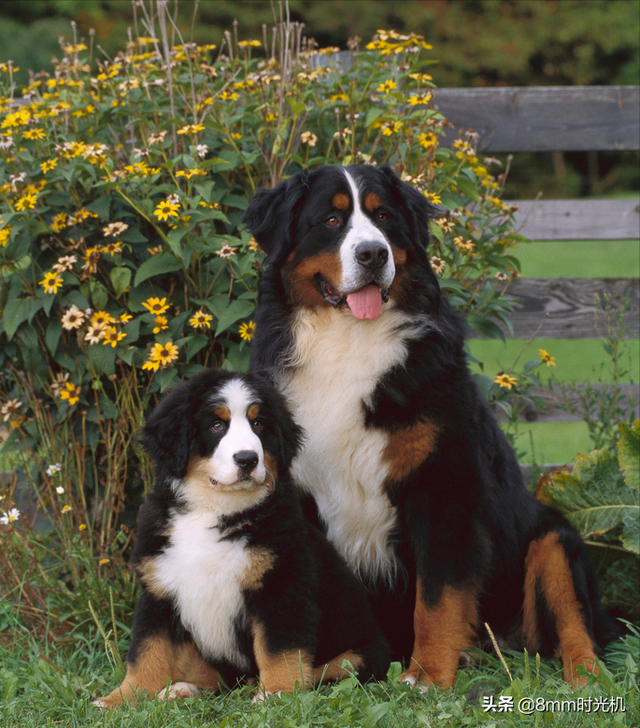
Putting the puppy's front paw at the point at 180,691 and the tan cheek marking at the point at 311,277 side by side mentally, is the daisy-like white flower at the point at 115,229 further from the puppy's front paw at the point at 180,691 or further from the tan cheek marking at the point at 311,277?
the puppy's front paw at the point at 180,691

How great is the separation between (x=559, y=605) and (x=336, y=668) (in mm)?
801

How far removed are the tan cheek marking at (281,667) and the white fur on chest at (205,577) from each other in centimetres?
13

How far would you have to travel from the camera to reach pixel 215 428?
2.60 metres

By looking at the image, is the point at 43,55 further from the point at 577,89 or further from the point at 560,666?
the point at 560,666

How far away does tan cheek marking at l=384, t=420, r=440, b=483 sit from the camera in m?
2.69

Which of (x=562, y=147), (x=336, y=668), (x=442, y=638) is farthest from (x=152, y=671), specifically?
(x=562, y=147)

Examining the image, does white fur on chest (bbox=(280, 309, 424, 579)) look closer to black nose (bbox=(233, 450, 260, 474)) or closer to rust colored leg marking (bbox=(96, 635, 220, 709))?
black nose (bbox=(233, 450, 260, 474))

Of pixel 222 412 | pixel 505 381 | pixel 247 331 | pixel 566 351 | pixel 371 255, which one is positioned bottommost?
pixel 566 351

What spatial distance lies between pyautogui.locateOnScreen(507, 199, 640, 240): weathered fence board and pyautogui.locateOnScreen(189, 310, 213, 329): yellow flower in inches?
90.6

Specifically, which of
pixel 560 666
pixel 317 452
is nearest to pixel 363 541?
pixel 317 452

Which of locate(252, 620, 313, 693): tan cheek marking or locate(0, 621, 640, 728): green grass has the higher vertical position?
locate(252, 620, 313, 693): tan cheek marking

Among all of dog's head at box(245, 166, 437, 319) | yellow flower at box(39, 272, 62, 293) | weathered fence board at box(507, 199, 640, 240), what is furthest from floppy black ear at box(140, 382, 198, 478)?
weathered fence board at box(507, 199, 640, 240)

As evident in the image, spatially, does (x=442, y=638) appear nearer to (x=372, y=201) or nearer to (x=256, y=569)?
(x=256, y=569)

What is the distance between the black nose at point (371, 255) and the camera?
2611 mm
